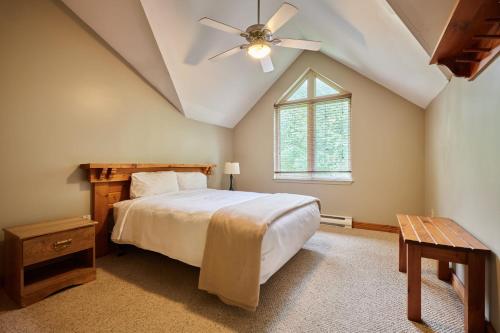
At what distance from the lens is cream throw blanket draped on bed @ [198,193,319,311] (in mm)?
1540

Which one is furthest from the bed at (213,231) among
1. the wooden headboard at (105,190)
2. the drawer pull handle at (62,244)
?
the drawer pull handle at (62,244)

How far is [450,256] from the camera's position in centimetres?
145

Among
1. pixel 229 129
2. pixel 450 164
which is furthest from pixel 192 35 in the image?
pixel 450 164

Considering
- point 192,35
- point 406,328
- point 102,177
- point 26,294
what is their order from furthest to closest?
point 192,35
point 102,177
point 26,294
point 406,328

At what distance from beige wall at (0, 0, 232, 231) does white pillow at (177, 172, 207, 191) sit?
66 cm

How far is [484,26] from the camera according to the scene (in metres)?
1.20

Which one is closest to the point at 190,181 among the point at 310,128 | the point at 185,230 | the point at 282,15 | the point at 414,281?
the point at 185,230

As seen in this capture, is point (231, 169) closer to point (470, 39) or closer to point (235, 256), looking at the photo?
point (235, 256)

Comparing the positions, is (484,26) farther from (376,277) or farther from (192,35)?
(192,35)

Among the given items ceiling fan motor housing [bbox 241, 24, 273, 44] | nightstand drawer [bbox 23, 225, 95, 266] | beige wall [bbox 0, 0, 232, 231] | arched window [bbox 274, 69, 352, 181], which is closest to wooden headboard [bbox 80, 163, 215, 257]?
beige wall [bbox 0, 0, 232, 231]

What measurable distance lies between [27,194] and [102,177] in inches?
24.8

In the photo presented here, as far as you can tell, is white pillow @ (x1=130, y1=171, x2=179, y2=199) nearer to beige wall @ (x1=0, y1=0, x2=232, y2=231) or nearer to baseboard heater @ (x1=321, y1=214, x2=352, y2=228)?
beige wall @ (x1=0, y1=0, x2=232, y2=231)

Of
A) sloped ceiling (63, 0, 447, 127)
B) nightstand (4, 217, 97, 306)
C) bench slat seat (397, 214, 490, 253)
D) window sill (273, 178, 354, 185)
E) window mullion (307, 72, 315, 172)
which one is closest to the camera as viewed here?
bench slat seat (397, 214, 490, 253)

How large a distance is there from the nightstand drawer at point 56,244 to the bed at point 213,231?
397 mm
